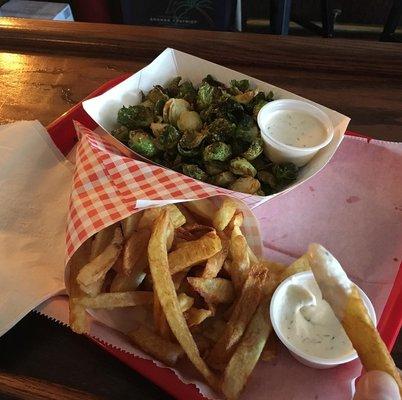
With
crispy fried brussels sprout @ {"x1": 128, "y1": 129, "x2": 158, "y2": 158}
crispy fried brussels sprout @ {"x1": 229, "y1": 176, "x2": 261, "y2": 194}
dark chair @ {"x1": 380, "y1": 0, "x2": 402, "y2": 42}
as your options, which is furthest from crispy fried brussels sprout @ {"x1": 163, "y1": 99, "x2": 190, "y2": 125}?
dark chair @ {"x1": 380, "y1": 0, "x2": 402, "y2": 42}

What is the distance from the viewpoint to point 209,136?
58.9 inches

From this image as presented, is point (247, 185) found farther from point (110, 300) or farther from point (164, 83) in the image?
point (164, 83)

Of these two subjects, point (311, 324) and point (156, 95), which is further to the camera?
point (156, 95)

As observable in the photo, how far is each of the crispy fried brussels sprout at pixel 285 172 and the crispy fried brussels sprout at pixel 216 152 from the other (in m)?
0.16

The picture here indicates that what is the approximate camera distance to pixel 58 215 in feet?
4.81

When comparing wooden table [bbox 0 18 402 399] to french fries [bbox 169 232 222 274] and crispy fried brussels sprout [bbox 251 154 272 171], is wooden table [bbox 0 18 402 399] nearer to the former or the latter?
crispy fried brussels sprout [bbox 251 154 272 171]

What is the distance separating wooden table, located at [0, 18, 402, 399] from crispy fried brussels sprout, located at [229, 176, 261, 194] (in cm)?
58

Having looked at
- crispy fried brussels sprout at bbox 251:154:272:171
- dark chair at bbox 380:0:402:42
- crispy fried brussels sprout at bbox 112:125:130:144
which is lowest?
dark chair at bbox 380:0:402:42

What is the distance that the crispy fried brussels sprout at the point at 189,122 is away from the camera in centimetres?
154

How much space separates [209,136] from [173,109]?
174mm

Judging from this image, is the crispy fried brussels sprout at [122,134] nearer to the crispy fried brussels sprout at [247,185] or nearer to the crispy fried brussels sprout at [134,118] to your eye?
the crispy fried brussels sprout at [134,118]

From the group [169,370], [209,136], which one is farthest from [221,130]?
[169,370]

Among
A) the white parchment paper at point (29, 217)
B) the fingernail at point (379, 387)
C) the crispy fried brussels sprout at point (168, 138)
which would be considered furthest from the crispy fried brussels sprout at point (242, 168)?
the fingernail at point (379, 387)

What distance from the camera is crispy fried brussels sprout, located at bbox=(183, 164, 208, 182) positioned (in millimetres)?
1429
